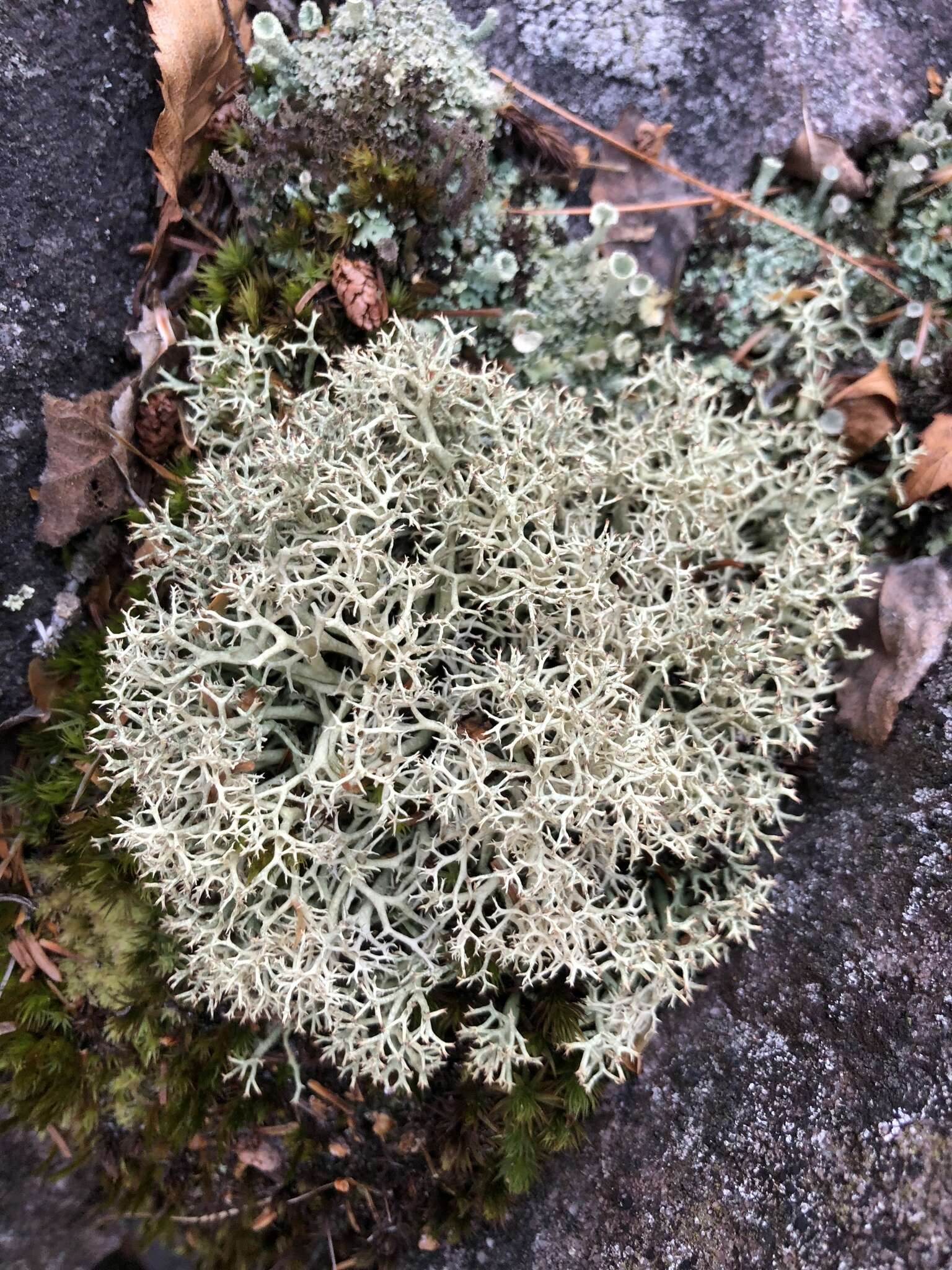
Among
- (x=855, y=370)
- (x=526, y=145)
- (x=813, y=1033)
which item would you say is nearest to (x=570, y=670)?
(x=813, y=1033)

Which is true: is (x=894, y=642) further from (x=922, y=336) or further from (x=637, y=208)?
(x=637, y=208)

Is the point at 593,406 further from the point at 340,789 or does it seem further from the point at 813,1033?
the point at 813,1033

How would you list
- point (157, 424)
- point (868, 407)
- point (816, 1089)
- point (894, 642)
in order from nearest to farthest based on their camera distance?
point (816, 1089)
point (894, 642)
point (157, 424)
point (868, 407)

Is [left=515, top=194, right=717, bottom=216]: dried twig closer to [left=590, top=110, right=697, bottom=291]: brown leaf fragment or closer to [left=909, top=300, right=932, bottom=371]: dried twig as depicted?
[left=590, top=110, right=697, bottom=291]: brown leaf fragment

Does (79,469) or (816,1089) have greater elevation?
(79,469)

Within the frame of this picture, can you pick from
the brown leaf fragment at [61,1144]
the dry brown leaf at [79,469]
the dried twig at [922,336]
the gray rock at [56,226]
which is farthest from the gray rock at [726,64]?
the brown leaf fragment at [61,1144]

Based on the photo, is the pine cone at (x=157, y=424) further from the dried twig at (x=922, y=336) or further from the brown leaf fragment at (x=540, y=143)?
the dried twig at (x=922, y=336)

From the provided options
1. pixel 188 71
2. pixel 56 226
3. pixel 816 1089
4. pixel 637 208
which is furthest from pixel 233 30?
pixel 816 1089

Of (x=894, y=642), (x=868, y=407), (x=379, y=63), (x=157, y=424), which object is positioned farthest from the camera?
(x=868, y=407)
